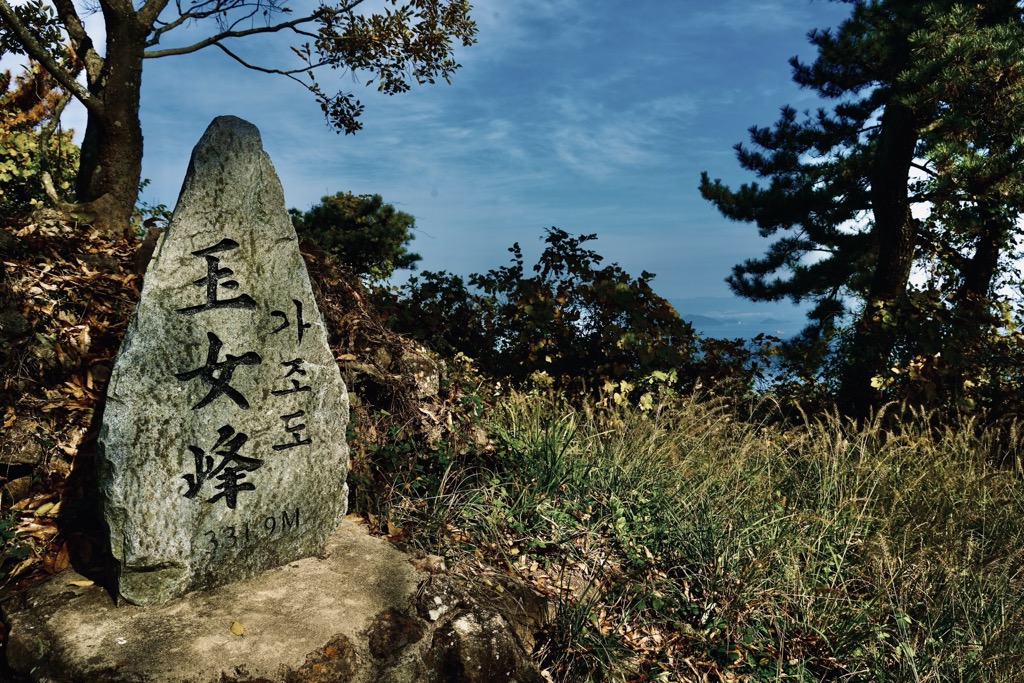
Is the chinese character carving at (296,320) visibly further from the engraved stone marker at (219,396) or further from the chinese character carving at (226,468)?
the chinese character carving at (226,468)

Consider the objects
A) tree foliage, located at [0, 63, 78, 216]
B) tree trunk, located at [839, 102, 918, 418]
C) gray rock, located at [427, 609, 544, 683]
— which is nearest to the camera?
gray rock, located at [427, 609, 544, 683]

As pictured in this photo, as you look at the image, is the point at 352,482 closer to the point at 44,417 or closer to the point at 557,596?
the point at 557,596

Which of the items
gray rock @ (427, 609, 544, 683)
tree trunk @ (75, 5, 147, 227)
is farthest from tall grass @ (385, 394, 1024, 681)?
tree trunk @ (75, 5, 147, 227)

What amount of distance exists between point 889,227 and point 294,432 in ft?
25.3

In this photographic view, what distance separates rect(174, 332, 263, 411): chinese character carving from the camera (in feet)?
10.8

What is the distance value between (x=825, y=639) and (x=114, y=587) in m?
3.24

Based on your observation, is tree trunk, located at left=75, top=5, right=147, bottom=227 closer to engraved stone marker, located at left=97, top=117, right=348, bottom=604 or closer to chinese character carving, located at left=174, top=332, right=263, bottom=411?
engraved stone marker, located at left=97, top=117, right=348, bottom=604

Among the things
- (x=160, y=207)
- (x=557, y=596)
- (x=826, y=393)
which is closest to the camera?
(x=557, y=596)

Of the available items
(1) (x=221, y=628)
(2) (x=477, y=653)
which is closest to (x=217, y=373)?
(1) (x=221, y=628)

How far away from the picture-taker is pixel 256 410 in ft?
11.2

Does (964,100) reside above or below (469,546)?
above

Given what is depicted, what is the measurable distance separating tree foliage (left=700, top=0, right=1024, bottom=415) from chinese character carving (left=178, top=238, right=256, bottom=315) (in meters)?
6.66

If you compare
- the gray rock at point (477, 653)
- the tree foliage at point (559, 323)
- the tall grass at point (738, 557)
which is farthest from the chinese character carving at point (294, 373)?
the tree foliage at point (559, 323)

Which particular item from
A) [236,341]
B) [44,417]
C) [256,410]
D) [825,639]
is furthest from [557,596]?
[44,417]
